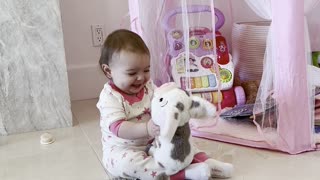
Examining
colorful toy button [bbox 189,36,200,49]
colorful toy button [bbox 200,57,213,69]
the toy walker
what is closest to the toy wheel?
the toy walker

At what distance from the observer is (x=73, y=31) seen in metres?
2.23

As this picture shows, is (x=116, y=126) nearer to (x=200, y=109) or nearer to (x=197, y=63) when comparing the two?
(x=200, y=109)

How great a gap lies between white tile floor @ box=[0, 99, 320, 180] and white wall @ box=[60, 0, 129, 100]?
1.61ft

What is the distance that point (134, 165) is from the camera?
1.27 metres

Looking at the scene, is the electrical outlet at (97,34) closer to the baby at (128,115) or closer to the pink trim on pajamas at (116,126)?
the baby at (128,115)

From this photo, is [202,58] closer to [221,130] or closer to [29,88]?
[221,130]

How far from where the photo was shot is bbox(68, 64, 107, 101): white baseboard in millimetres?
2268

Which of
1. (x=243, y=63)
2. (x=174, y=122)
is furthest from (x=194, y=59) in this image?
(x=174, y=122)

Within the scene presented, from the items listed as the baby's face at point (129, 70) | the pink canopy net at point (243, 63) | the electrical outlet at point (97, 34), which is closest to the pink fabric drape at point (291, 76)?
the pink canopy net at point (243, 63)

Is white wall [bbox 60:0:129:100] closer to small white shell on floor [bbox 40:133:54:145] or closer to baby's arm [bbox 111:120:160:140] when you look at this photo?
small white shell on floor [bbox 40:133:54:145]

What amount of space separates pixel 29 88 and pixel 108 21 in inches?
24.2

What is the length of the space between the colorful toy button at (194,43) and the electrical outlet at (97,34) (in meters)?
0.62

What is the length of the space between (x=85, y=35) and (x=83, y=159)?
89 centimetres

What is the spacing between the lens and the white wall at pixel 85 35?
87.1 inches
